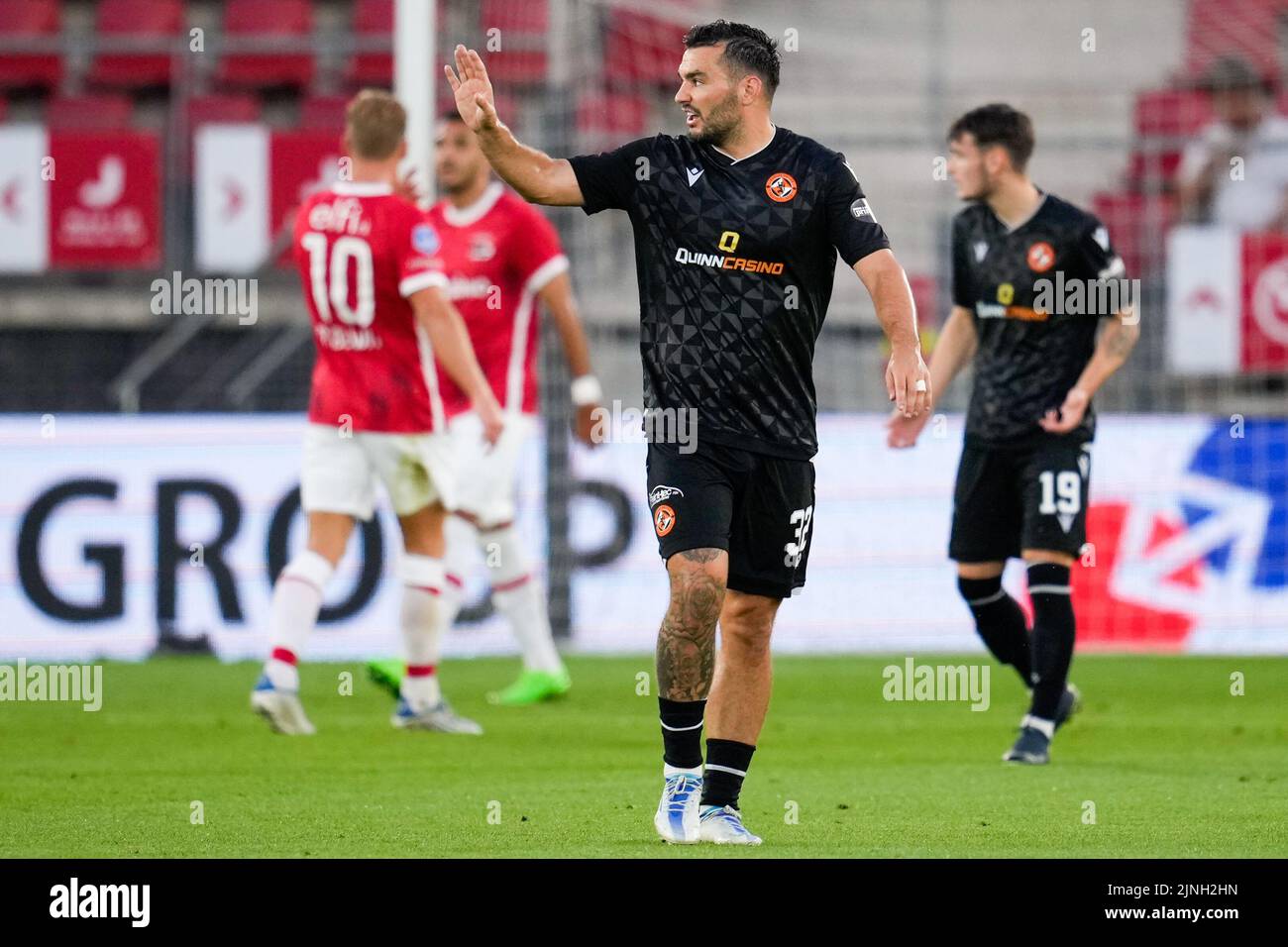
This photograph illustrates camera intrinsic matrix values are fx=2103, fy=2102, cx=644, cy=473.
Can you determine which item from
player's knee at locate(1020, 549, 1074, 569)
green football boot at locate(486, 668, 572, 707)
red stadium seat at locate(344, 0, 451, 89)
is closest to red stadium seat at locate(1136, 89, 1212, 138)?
red stadium seat at locate(344, 0, 451, 89)

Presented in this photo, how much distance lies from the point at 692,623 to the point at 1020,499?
280 centimetres

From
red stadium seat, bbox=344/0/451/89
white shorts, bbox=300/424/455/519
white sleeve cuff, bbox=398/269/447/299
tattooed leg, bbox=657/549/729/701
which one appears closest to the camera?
tattooed leg, bbox=657/549/729/701

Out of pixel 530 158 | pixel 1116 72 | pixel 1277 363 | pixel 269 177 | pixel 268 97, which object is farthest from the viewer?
pixel 1116 72

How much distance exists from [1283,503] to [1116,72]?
6.93 m

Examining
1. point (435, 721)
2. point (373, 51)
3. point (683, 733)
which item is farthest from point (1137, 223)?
point (683, 733)

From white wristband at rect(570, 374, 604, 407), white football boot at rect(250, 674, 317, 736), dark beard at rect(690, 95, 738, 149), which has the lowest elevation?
white football boot at rect(250, 674, 317, 736)

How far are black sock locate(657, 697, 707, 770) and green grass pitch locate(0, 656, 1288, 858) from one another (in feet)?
0.75

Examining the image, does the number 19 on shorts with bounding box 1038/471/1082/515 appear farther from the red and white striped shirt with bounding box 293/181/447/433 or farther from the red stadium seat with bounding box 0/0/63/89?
the red stadium seat with bounding box 0/0/63/89

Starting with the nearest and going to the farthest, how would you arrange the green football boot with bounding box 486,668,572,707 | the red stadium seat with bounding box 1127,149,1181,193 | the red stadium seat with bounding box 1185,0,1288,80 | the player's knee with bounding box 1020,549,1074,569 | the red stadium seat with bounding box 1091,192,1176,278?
1. the player's knee with bounding box 1020,549,1074,569
2. the green football boot with bounding box 486,668,572,707
3. the red stadium seat with bounding box 1091,192,1176,278
4. the red stadium seat with bounding box 1127,149,1181,193
5. the red stadium seat with bounding box 1185,0,1288,80

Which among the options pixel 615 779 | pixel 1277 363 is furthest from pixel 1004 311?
pixel 1277 363

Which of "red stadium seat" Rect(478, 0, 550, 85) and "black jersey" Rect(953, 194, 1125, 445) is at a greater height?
"red stadium seat" Rect(478, 0, 550, 85)

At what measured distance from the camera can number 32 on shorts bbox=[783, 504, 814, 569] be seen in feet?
18.3
